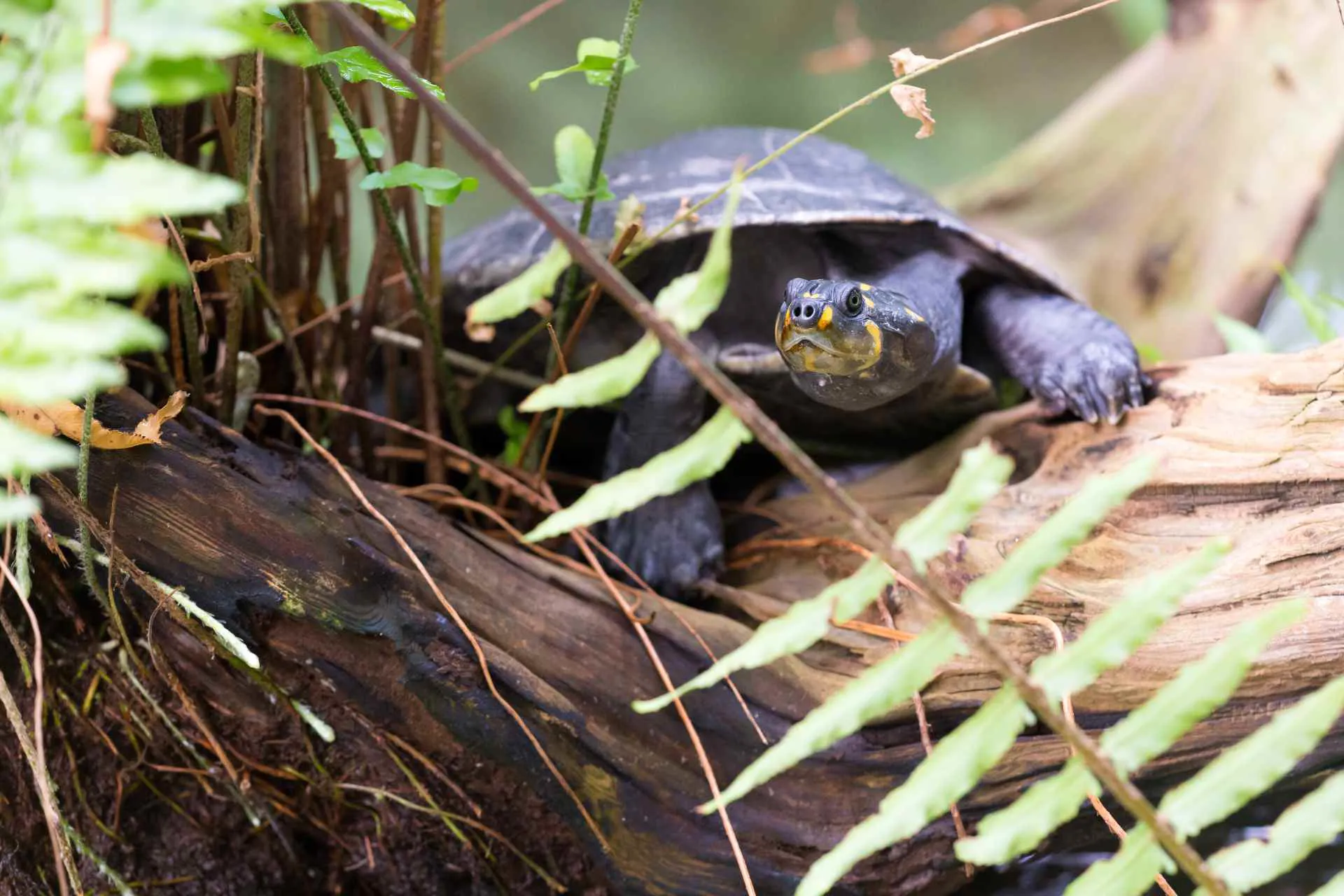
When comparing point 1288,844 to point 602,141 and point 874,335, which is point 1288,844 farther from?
point 602,141

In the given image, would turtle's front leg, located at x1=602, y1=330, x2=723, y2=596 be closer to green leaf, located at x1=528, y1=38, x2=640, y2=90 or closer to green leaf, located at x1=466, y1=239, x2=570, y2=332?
green leaf, located at x1=528, y1=38, x2=640, y2=90

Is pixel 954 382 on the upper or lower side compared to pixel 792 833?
upper

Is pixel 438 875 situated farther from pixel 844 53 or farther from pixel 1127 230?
pixel 844 53

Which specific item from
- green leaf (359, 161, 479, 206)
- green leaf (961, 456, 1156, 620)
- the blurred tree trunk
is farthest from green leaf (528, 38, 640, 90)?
the blurred tree trunk

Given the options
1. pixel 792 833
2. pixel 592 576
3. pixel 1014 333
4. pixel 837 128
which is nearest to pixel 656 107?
pixel 837 128

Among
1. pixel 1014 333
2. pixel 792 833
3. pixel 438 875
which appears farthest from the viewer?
pixel 1014 333

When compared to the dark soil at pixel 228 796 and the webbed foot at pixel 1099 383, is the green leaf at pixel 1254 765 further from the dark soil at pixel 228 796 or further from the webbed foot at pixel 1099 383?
the webbed foot at pixel 1099 383
